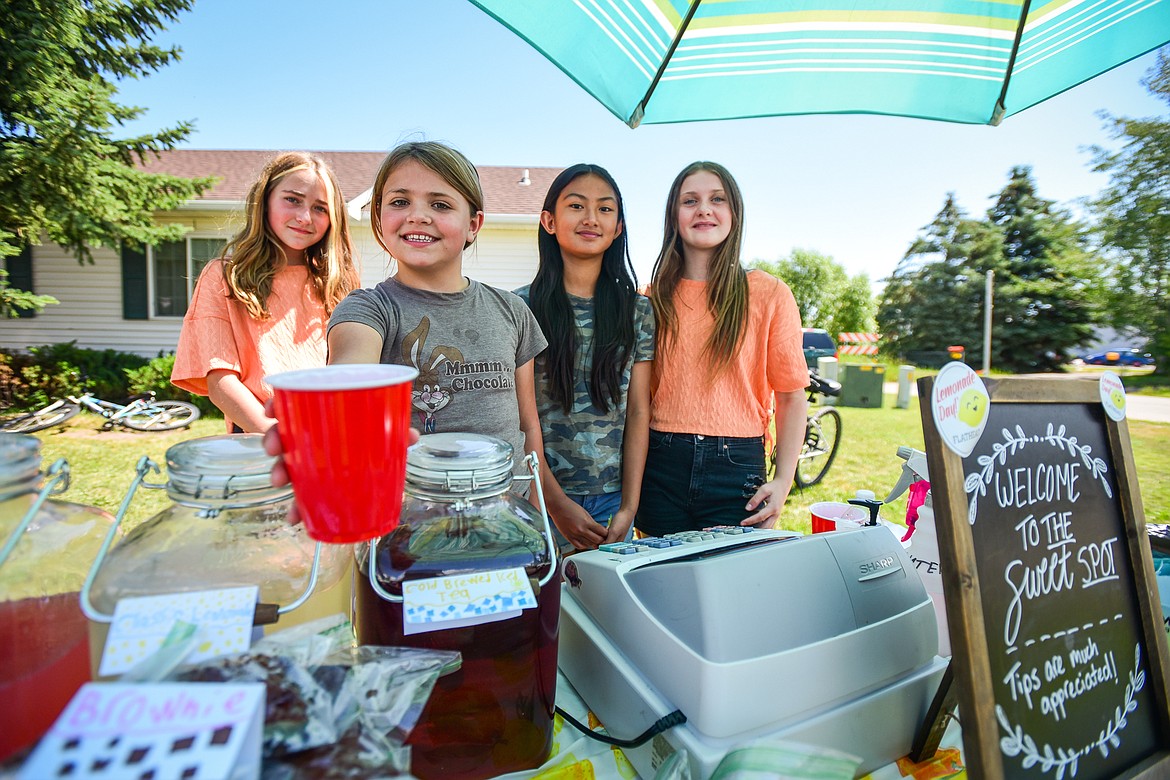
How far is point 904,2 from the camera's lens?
189 centimetres

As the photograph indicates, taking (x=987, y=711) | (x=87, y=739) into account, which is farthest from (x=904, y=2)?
(x=87, y=739)

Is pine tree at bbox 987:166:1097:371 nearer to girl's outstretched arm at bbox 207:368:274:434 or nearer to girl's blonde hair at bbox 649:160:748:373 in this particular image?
girl's blonde hair at bbox 649:160:748:373

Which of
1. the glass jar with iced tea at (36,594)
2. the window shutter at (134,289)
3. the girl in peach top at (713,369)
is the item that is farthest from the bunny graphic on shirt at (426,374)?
the window shutter at (134,289)

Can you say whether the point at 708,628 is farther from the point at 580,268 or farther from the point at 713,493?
the point at 580,268

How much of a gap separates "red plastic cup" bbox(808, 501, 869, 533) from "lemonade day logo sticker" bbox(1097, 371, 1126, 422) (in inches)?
24.9

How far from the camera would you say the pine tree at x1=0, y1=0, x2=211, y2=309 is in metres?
6.62

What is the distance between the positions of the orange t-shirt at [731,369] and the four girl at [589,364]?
9 centimetres

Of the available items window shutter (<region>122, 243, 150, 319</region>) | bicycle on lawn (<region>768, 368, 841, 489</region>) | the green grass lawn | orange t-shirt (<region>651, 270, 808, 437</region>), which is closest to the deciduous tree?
the green grass lawn

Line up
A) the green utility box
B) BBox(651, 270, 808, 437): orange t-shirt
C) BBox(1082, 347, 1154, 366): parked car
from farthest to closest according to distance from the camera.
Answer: BBox(1082, 347, 1154, 366): parked car < the green utility box < BBox(651, 270, 808, 437): orange t-shirt

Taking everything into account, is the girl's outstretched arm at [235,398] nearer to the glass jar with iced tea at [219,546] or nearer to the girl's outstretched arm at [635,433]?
the glass jar with iced tea at [219,546]

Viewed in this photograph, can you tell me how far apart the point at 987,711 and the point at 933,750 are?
12.7 inches

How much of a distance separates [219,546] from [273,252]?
1496 mm

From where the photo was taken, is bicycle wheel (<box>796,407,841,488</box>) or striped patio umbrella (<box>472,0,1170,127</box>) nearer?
striped patio umbrella (<box>472,0,1170,127</box>)

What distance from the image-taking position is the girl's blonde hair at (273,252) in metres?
1.85
